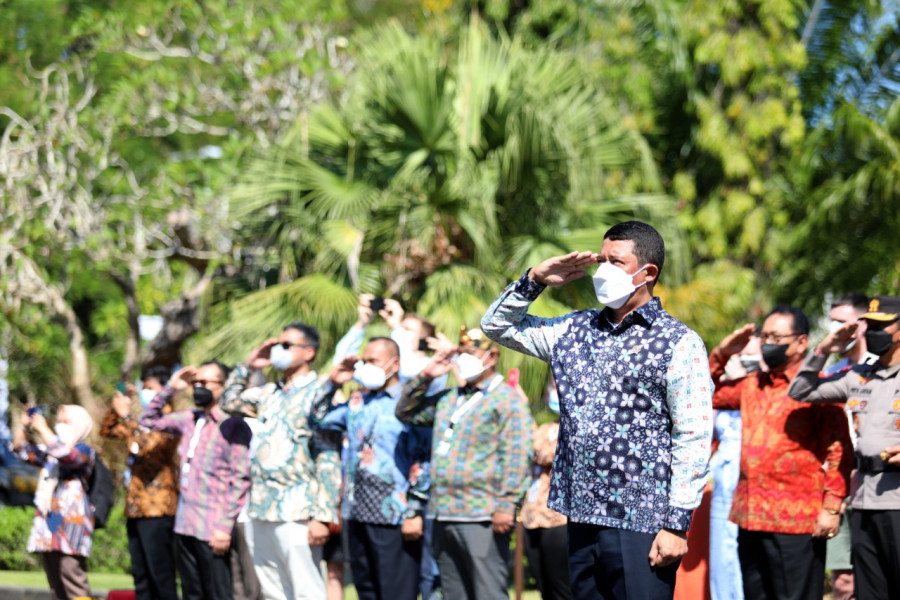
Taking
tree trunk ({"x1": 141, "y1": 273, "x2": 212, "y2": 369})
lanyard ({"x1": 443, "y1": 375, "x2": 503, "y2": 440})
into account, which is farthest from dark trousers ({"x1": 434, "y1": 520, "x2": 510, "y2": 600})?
tree trunk ({"x1": 141, "y1": 273, "x2": 212, "y2": 369})

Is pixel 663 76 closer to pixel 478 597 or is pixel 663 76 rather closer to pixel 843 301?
pixel 843 301

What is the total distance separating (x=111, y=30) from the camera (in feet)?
47.1

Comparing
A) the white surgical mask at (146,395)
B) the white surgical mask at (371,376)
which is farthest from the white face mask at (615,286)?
the white surgical mask at (146,395)

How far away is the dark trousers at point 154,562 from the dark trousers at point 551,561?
104 inches

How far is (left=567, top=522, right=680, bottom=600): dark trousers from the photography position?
423cm

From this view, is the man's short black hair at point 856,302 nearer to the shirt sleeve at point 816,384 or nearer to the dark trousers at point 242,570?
the shirt sleeve at point 816,384

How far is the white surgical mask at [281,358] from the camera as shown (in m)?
7.84

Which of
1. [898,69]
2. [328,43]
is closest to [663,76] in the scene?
[898,69]

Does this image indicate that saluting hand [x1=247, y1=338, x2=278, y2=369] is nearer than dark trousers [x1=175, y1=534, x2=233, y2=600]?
Yes

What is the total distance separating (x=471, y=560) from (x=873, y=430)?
7.72 feet

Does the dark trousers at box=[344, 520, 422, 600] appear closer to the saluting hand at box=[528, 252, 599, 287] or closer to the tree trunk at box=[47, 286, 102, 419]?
the saluting hand at box=[528, 252, 599, 287]

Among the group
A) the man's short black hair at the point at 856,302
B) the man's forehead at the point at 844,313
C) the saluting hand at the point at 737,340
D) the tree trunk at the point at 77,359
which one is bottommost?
the saluting hand at the point at 737,340

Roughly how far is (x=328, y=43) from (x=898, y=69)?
23.3 ft

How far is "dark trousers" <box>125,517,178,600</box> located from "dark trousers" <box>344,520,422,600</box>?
1730 mm
